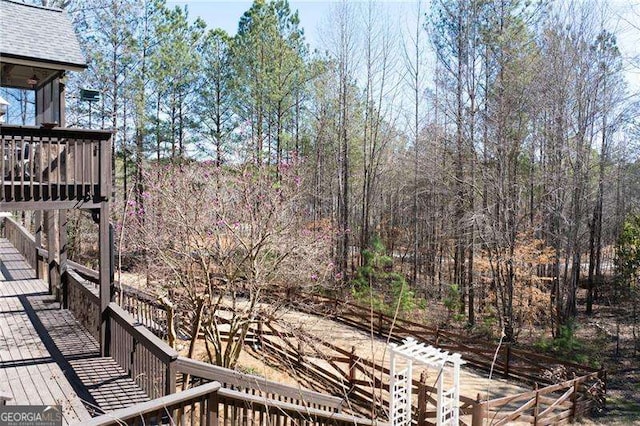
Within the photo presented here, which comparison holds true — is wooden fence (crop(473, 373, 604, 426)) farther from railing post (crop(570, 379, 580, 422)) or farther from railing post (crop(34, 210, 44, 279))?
railing post (crop(34, 210, 44, 279))

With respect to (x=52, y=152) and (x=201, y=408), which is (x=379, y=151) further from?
(x=201, y=408)

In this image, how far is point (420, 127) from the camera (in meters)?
20.0

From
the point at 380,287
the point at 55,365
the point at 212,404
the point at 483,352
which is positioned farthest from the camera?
the point at 380,287

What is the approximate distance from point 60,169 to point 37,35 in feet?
9.50

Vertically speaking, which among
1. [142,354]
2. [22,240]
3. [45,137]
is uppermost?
[45,137]

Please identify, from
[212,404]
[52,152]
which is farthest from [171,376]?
[52,152]

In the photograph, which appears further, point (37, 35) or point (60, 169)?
point (37, 35)

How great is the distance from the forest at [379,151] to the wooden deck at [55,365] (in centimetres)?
190

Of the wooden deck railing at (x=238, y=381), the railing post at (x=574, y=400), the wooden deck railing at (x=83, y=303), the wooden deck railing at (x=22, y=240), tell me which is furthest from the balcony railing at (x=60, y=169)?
the railing post at (x=574, y=400)

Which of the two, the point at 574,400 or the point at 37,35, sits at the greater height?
the point at 37,35

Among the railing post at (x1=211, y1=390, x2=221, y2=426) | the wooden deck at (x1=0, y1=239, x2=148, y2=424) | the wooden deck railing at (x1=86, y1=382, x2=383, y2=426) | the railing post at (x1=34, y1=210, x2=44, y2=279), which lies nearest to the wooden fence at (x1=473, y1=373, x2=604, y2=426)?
the wooden deck railing at (x1=86, y1=382, x2=383, y2=426)

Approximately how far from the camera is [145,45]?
63.1 ft

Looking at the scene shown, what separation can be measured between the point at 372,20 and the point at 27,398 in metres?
19.4

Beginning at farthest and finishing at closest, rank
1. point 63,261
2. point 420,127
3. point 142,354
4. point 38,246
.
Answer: point 420,127 < point 38,246 < point 63,261 < point 142,354
